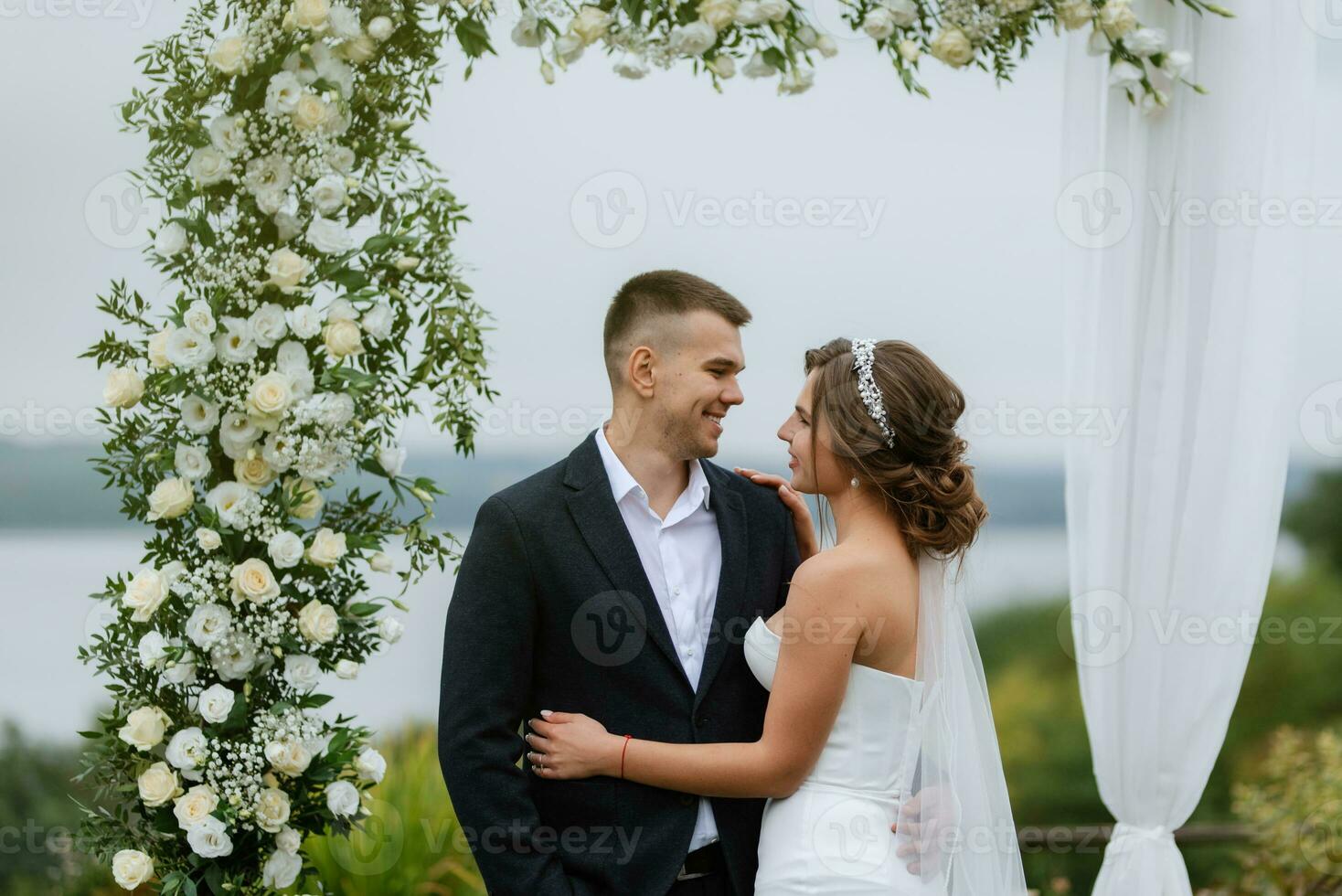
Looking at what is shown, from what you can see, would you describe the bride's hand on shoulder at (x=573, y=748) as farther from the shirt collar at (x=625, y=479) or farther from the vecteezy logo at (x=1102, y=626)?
the vecteezy logo at (x=1102, y=626)

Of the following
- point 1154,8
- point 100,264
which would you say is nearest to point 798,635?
point 1154,8

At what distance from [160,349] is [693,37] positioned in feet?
3.83

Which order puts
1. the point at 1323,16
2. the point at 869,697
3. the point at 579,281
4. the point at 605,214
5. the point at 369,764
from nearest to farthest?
the point at 869,697, the point at 369,764, the point at 1323,16, the point at 605,214, the point at 579,281

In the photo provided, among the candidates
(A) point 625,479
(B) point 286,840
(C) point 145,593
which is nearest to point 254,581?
(C) point 145,593

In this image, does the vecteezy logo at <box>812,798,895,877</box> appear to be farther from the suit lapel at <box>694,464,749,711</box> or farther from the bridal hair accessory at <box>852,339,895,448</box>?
the bridal hair accessory at <box>852,339,895,448</box>

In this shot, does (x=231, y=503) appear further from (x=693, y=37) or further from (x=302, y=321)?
(x=693, y=37)

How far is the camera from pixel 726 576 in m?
2.32

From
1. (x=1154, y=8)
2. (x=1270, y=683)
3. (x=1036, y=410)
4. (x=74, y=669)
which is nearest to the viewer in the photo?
(x=1154, y=8)

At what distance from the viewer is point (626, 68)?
2.17m

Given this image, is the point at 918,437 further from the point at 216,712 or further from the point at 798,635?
the point at 216,712

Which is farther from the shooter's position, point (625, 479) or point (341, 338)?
point (625, 479)

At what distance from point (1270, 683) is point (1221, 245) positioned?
8.20 feet

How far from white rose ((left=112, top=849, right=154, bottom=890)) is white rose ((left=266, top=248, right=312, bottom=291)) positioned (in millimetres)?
1121

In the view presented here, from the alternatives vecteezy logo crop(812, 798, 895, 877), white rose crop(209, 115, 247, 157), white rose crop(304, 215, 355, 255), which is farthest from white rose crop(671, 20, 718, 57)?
vecteezy logo crop(812, 798, 895, 877)
